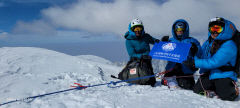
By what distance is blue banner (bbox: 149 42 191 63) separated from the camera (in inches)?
173

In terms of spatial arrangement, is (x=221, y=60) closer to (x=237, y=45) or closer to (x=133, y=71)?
(x=237, y=45)

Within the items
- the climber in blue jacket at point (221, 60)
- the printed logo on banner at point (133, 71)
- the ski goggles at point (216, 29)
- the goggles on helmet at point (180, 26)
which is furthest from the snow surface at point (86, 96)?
the goggles on helmet at point (180, 26)

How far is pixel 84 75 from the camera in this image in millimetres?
Result: 5934

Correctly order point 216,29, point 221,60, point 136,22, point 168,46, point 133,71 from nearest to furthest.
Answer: point 221,60 → point 216,29 → point 168,46 → point 133,71 → point 136,22

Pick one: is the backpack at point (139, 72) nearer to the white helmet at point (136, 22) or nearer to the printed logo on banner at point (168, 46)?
the printed logo on banner at point (168, 46)

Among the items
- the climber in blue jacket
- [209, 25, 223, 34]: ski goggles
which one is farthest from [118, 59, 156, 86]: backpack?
[209, 25, 223, 34]: ski goggles

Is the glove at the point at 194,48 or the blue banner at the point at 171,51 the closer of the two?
the blue banner at the point at 171,51

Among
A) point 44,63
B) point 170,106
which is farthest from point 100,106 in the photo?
point 44,63

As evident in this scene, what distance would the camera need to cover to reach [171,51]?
15.4 ft

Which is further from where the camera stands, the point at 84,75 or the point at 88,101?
the point at 84,75

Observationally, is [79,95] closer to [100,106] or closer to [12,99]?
[100,106]

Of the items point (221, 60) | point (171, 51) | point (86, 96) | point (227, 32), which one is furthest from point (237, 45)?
point (86, 96)

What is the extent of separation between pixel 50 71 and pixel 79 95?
9.17 ft

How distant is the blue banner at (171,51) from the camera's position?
4391 millimetres
